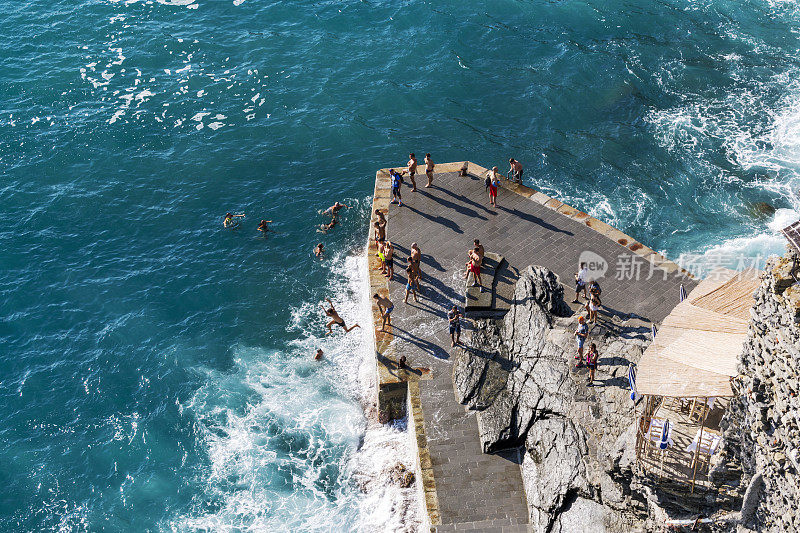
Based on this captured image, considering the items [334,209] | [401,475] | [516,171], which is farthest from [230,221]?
[401,475]

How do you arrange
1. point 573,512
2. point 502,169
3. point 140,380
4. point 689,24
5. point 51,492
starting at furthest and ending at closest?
point 689,24, point 502,169, point 140,380, point 51,492, point 573,512

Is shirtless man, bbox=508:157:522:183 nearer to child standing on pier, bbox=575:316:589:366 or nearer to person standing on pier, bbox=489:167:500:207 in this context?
person standing on pier, bbox=489:167:500:207

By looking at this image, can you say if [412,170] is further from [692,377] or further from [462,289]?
[692,377]

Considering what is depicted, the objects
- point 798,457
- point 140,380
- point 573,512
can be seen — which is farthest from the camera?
point 140,380

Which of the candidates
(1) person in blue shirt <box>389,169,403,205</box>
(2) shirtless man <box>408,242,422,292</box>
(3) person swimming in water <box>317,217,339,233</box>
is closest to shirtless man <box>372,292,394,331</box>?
(2) shirtless man <box>408,242,422,292</box>

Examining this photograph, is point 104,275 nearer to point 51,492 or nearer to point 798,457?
point 51,492

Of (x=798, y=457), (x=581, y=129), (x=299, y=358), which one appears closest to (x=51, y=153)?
(x=299, y=358)

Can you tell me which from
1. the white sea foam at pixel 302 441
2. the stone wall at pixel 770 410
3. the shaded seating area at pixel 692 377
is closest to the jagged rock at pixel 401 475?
the white sea foam at pixel 302 441
